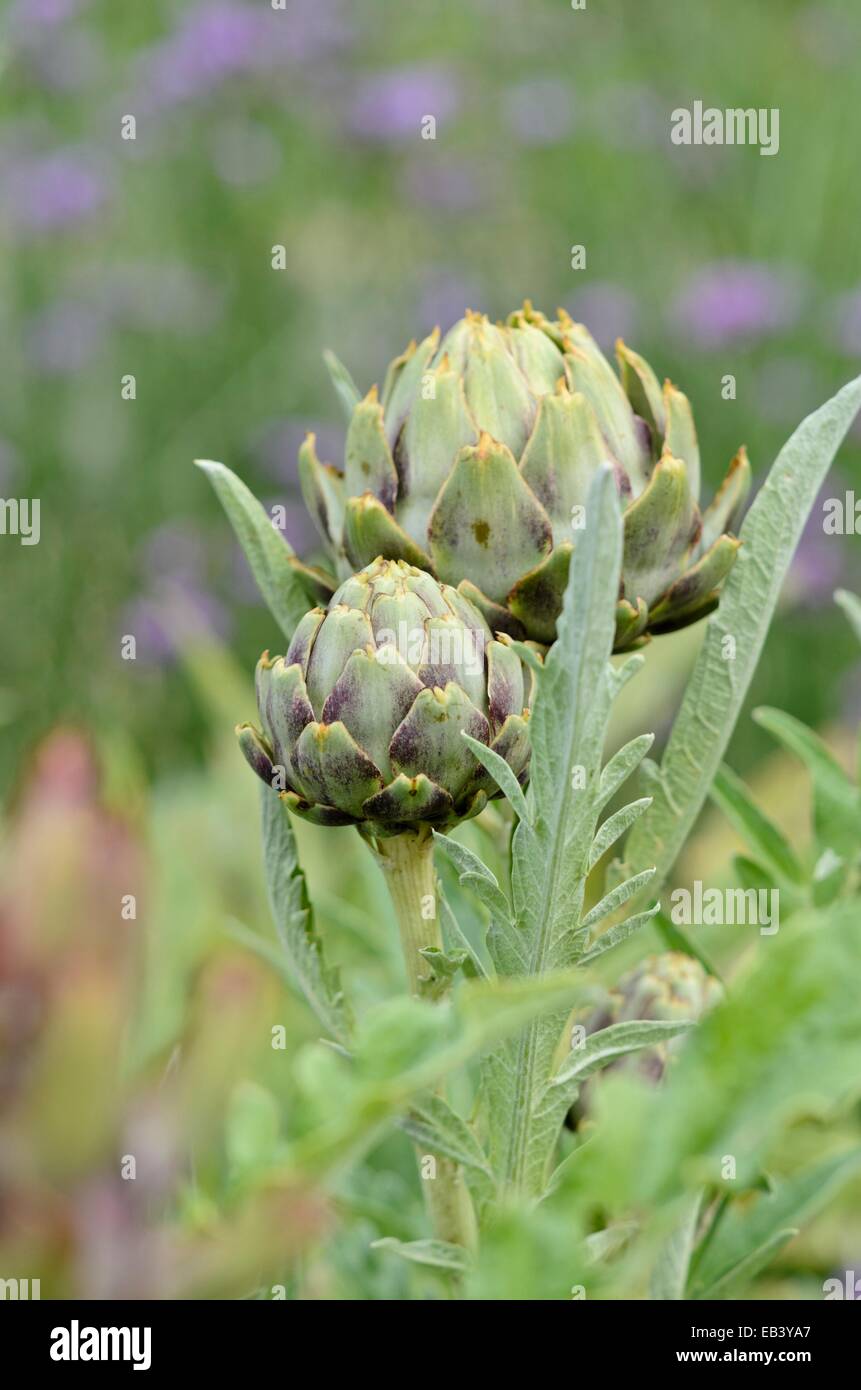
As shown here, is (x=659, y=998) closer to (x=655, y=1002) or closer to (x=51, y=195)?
(x=655, y=1002)

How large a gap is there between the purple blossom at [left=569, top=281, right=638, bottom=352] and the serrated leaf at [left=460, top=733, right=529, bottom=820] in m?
1.88

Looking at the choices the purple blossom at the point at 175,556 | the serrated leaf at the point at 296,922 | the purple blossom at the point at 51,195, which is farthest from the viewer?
the purple blossom at the point at 51,195

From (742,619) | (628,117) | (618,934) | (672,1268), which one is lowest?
(672,1268)

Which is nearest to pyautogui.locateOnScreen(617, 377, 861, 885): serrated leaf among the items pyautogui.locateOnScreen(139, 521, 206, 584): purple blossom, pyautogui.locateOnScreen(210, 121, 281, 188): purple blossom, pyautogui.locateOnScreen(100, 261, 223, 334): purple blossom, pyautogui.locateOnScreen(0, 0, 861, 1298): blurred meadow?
pyautogui.locateOnScreen(0, 0, 861, 1298): blurred meadow

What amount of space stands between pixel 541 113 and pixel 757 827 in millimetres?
2224

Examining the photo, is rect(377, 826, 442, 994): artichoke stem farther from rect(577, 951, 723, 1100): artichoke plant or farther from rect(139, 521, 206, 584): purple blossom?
rect(139, 521, 206, 584): purple blossom

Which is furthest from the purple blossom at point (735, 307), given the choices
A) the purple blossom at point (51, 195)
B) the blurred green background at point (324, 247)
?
the purple blossom at point (51, 195)

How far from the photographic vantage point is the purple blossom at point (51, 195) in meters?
2.28

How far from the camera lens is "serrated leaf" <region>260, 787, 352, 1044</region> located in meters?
0.55

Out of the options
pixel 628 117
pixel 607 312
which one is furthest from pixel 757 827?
pixel 628 117

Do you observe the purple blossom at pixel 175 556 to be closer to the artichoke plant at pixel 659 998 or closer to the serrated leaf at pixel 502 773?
the artichoke plant at pixel 659 998

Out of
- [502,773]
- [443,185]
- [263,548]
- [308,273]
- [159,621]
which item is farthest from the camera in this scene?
[443,185]

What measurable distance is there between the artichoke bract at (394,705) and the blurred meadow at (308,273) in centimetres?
55

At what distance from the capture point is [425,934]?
1.88ft
